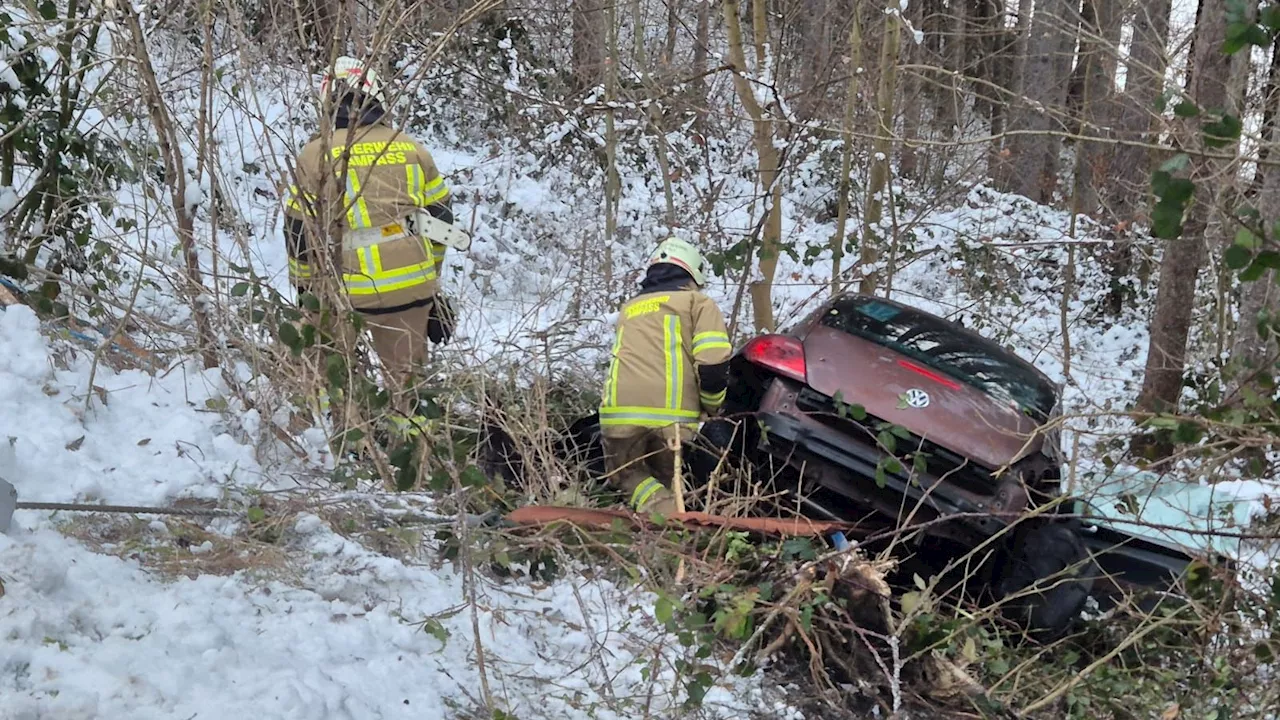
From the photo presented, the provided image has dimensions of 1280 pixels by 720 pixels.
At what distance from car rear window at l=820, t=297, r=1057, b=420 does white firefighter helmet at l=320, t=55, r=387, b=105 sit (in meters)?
2.25

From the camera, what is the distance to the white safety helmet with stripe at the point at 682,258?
4.57 m

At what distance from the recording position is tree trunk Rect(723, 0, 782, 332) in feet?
19.1

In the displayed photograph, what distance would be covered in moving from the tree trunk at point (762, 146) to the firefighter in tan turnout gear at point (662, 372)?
1.72 meters

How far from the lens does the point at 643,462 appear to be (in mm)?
4617

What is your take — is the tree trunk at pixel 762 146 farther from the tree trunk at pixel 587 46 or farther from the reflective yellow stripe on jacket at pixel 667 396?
the tree trunk at pixel 587 46

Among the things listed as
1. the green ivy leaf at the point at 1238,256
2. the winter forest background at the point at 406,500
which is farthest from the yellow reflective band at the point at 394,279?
the green ivy leaf at the point at 1238,256

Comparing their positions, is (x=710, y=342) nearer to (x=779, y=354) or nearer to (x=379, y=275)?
(x=779, y=354)

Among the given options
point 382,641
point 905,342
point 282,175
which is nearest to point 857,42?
point 905,342

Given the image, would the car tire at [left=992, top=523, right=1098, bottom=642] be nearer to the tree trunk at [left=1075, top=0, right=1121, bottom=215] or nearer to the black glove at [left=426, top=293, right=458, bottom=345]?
the black glove at [left=426, top=293, right=458, bottom=345]

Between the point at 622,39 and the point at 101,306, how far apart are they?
7021 millimetres

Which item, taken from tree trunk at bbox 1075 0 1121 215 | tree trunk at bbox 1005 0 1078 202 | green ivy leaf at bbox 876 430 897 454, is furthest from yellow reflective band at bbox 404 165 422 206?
tree trunk at bbox 1005 0 1078 202

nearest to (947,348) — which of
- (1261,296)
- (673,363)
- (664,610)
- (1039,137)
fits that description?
(673,363)

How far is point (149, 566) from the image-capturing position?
2568 millimetres

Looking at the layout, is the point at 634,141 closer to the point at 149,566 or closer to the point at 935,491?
the point at 935,491
